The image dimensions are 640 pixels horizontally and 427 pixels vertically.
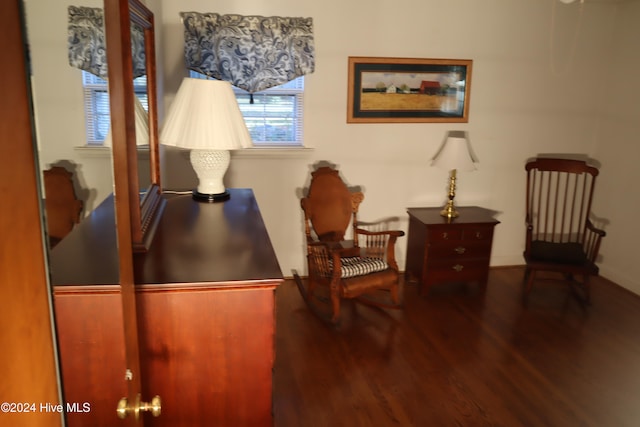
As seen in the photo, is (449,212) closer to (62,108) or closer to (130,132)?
(130,132)

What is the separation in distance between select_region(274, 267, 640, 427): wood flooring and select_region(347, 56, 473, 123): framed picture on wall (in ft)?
4.78

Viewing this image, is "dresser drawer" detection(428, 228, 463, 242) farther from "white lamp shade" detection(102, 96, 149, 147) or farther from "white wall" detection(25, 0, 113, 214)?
"white wall" detection(25, 0, 113, 214)

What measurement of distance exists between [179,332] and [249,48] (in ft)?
8.39

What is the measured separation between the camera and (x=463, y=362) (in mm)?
2861

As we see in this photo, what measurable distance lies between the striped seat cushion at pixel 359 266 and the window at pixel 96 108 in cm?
235

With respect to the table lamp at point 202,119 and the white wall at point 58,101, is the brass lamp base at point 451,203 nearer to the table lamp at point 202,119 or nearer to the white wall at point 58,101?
the table lamp at point 202,119

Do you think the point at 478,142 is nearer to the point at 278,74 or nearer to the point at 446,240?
the point at 446,240

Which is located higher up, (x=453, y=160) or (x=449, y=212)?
(x=453, y=160)

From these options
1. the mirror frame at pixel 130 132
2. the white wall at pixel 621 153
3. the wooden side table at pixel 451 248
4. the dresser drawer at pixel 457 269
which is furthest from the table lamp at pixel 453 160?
the mirror frame at pixel 130 132

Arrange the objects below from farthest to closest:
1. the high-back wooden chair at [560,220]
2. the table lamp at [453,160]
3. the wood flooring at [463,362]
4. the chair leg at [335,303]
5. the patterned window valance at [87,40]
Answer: the table lamp at [453,160] → the high-back wooden chair at [560,220] → the chair leg at [335,303] → the wood flooring at [463,362] → the patterned window valance at [87,40]

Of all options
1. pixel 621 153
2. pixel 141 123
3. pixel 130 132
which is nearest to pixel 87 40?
pixel 130 132

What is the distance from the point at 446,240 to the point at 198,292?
Answer: 8.73 ft

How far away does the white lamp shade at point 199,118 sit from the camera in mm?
2146

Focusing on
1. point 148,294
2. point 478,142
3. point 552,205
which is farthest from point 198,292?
point 552,205
